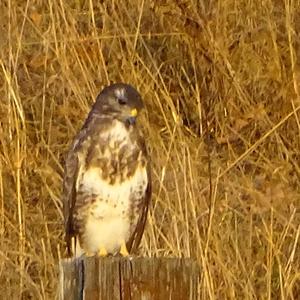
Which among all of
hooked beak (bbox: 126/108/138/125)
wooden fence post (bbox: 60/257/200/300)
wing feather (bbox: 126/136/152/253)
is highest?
hooked beak (bbox: 126/108/138/125)

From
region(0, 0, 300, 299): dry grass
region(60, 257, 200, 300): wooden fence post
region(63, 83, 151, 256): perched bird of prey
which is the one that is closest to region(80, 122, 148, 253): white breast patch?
region(63, 83, 151, 256): perched bird of prey

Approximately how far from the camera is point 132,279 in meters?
1.67

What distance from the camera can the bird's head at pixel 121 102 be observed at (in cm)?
286

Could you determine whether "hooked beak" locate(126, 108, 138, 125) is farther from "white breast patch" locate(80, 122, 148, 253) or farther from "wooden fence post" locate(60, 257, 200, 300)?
"wooden fence post" locate(60, 257, 200, 300)

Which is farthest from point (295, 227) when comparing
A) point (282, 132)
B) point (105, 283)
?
point (105, 283)

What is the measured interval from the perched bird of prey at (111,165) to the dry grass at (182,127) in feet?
0.45

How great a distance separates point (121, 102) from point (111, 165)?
0.18 meters

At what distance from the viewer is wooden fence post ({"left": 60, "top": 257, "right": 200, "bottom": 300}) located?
1.65 meters

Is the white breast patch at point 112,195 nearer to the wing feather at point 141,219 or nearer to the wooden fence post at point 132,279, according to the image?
the wing feather at point 141,219

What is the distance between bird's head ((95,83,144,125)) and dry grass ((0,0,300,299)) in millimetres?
248

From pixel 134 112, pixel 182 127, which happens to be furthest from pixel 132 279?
pixel 182 127

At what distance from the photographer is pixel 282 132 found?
13.2 ft

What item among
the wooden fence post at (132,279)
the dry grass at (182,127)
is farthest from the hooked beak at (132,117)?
the wooden fence post at (132,279)

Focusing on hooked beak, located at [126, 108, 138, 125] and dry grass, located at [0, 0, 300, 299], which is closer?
hooked beak, located at [126, 108, 138, 125]
